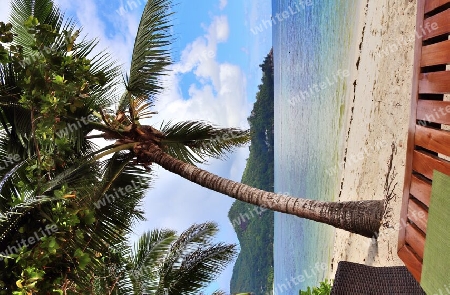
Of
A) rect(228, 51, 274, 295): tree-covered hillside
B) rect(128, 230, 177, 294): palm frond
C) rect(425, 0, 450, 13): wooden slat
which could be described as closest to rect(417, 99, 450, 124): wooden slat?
rect(425, 0, 450, 13): wooden slat

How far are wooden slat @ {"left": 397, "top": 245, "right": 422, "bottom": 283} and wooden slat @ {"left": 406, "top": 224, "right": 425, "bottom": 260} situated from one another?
0.14ft

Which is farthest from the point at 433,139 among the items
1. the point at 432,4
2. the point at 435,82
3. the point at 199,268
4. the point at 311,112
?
the point at 311,112

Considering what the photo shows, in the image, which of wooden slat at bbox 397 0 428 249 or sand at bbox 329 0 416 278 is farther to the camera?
sand at bbox 329 0 416 278

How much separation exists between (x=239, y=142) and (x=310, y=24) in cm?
2086

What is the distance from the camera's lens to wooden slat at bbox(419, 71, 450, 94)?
2.68 meters

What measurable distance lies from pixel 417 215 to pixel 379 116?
26.7 feet

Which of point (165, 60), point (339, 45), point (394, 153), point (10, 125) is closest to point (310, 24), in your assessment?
point (339, 45)

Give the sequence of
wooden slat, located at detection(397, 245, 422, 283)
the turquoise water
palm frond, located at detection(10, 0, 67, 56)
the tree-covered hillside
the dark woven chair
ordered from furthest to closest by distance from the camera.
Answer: the tree-covered hillside
the turquoise water
palm frond, located at detection(10, 0, 67, 56)
the dark woven chair
wooden slat, located at detection(397, 245, 422, 283)

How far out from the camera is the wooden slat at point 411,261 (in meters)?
3.14

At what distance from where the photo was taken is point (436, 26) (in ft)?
9.16

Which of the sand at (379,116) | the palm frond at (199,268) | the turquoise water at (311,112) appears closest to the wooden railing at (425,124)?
the sand at (379,116)

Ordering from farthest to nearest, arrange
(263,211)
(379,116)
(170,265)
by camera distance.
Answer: (263,211)
(379,116)
(170,265)

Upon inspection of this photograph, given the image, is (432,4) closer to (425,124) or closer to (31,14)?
(425,124)

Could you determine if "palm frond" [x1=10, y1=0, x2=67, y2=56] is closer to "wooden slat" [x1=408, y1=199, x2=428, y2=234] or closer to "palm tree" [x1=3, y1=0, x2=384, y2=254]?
"palm tree" [x1=3, y1=0, x2=384, y2=254]
